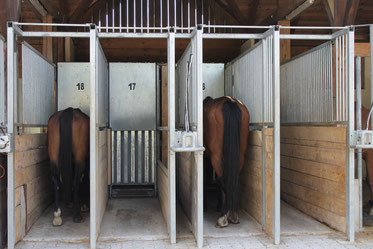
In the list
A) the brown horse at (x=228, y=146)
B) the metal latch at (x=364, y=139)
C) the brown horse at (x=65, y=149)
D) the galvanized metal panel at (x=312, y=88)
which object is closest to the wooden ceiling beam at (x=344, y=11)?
the galvanized metal panel at (x=312, y=88)

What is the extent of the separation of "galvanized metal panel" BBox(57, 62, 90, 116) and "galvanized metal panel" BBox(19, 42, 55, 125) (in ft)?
1.42

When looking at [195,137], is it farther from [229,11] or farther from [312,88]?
[229,11]

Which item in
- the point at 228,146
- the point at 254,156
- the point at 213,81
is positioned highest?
the point at 213,81

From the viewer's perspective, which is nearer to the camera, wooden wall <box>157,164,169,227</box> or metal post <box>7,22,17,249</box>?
metal post <box>7,22,17,249</box>

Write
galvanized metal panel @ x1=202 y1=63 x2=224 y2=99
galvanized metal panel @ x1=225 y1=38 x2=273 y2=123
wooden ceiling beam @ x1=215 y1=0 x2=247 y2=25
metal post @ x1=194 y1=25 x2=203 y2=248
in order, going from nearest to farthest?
metal post @ x1=194 y1=25 x2=203 y2=248 < galvanized metal panel @ x1=225 y1=38 x2=273 y2=123 < galvanized metal panel @ x1=202 y1=63 x2=224 y2=99 < wooden ceiling beam @ x1=215 y1=0 x2=247 y2=25

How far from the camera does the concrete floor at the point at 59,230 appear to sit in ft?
10.6

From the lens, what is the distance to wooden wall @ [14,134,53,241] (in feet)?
10.4

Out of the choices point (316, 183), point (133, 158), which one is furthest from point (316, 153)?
point (133, 158)

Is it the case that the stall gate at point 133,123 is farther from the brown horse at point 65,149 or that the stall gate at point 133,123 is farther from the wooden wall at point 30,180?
the brown horse at point 65,149

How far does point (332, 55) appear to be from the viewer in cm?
357

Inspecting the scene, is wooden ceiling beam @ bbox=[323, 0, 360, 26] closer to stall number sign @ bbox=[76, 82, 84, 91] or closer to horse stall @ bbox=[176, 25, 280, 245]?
horse stall @ bbox=[176, 25, 280, 245]

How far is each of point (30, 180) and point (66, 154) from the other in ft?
1.39

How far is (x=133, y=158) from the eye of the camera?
5.12 metres

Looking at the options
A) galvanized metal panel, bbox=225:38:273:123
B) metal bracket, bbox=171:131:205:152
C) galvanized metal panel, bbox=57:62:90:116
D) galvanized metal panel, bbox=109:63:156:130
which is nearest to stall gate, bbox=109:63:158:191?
galvanized metal panel, bbox=109:63:156:130
